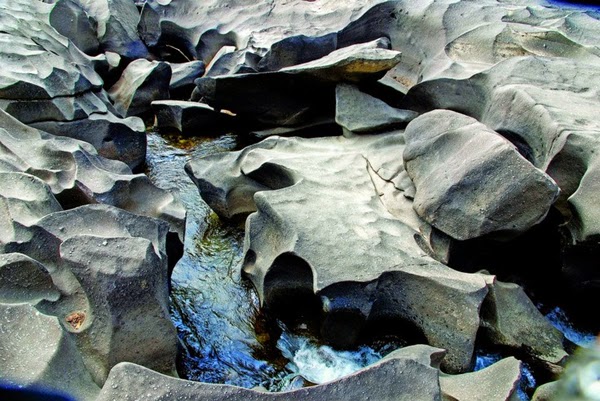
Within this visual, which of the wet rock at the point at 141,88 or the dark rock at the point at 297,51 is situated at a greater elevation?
the dark rock at the point at 297,51

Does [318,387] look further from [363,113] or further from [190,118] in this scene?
[190,118]

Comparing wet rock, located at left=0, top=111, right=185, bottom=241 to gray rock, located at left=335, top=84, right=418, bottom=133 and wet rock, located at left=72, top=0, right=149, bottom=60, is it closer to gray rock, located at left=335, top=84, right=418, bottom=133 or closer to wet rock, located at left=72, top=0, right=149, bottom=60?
gray rock, located at left=335, top=84, right=418, bottom=133

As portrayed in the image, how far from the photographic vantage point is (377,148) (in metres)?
4.04

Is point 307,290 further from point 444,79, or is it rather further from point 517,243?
point 444,79

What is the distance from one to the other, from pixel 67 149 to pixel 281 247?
1432mm

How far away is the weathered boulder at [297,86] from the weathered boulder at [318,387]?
2654 mm

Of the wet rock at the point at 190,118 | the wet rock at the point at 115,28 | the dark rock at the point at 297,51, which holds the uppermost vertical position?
the dark rock at the point at 297,51

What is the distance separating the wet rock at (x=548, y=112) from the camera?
10.1ft

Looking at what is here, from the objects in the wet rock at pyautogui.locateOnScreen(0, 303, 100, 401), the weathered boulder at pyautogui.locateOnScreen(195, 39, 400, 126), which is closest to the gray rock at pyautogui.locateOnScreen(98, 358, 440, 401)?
the wet rock at pyautogui.locateOnScreen(0, 303, 100, 401)

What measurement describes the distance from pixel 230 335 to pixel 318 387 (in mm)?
1207

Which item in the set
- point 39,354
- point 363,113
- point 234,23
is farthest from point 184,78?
point 39,354

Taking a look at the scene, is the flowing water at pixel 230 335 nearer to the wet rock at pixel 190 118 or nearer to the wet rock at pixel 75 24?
the wet rock at pixel 190 118

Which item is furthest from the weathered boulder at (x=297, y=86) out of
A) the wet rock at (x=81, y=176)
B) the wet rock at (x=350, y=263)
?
the wet rock at (x=81, y=176)

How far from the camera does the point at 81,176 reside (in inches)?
127
